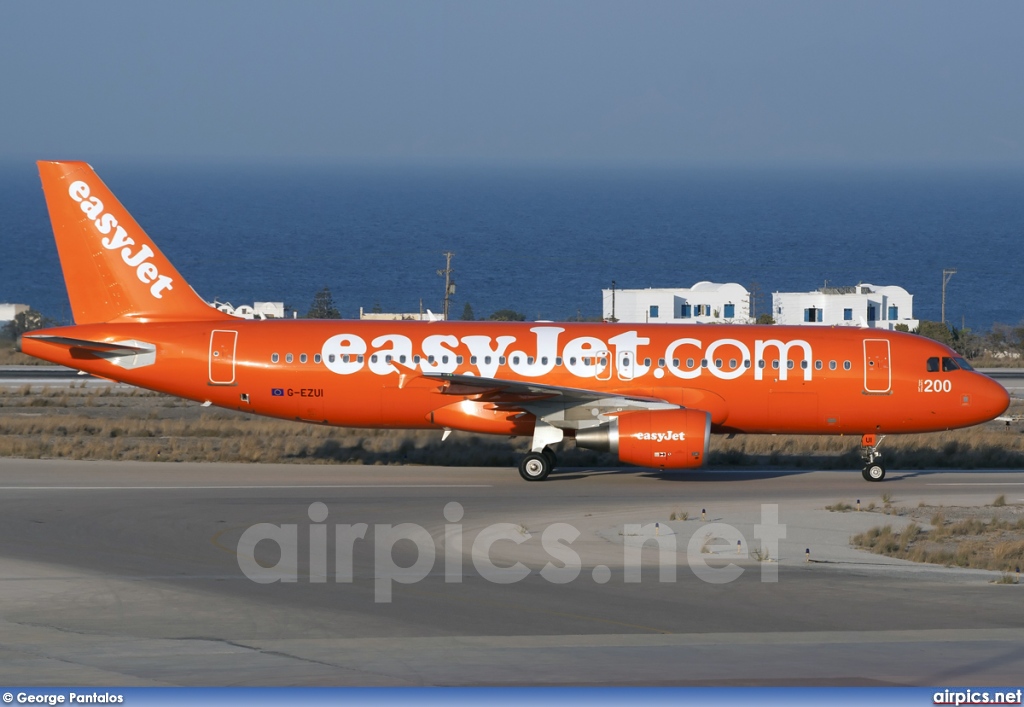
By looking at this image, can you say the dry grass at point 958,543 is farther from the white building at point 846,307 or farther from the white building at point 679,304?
the white building at point 679,304

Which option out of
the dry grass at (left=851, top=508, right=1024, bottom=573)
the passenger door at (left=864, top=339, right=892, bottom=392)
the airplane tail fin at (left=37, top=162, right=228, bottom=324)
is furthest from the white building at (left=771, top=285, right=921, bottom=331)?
the dry grass at (left=851, top=508, right=1024, bottom=573)

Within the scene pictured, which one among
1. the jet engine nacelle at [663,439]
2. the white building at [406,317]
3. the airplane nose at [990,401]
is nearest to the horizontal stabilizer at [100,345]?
the white building at [406,317]

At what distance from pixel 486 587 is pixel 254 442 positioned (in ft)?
56.6

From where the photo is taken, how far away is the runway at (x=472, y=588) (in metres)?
12.8

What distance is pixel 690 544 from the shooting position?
67.8 feet

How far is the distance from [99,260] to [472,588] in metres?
15.5

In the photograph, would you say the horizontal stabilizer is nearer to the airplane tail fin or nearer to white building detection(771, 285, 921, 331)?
the airplane tail fin

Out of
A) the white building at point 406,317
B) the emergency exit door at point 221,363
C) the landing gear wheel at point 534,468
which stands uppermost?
the white building at point 406,317

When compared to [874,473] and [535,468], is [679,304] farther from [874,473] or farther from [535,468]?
[535,468]

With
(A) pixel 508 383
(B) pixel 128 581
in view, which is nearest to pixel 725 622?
(B) pixel 128 581

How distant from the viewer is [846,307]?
89.3 m

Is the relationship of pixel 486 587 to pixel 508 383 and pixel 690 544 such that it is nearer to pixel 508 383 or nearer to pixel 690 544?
pixel 690 544

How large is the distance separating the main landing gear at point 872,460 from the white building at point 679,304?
62865mm

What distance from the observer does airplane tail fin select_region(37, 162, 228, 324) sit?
29.1m
